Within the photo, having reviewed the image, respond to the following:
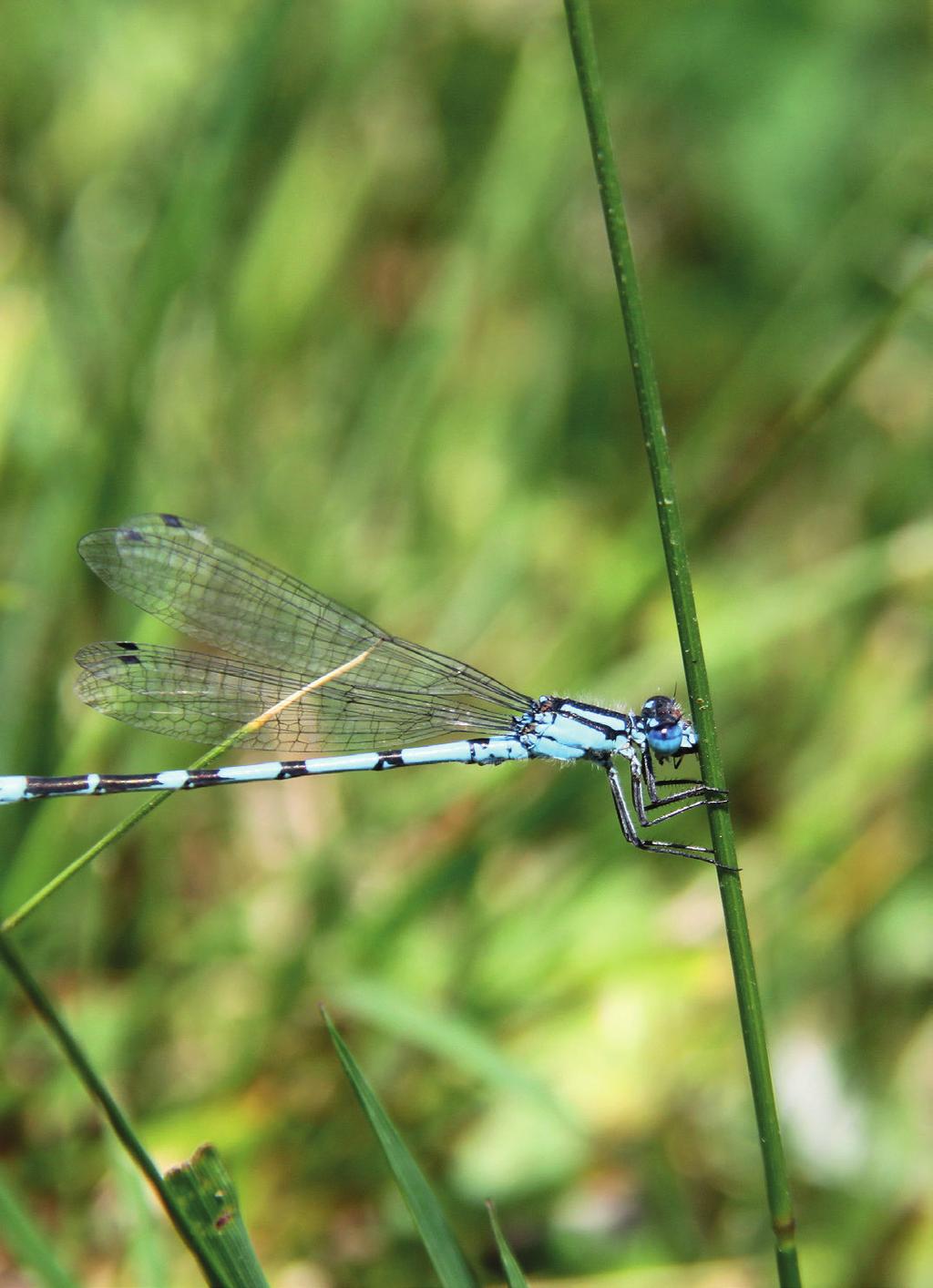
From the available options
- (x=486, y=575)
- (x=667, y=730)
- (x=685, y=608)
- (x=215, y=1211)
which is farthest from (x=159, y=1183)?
(x=486, y=575)

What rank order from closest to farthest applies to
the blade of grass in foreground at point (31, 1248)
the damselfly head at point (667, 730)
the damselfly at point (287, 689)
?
the blade of grass in foreground at point (31, 1248) → the damselfly head at point (667, 730) → the damselfly at point (287, 689)

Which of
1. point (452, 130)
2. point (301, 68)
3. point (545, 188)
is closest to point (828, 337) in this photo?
point (545, 188)

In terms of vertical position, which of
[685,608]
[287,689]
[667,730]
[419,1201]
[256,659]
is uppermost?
[256,659]

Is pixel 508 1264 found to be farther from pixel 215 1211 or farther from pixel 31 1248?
pixel 31 1248

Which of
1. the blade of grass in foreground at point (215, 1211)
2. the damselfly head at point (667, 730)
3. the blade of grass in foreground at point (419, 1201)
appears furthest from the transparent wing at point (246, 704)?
the blade of grass in foreground at point (215, 1211)

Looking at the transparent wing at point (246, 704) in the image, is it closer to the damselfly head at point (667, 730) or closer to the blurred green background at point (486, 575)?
the blurred green background at point (486, 575)

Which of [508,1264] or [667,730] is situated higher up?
[667,730]

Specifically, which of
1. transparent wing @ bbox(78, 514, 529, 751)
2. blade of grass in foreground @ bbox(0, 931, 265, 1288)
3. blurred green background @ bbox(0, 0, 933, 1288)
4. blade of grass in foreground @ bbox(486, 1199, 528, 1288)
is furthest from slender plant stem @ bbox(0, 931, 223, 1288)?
transparent wing @ bbox(78, 514, 529, 751)

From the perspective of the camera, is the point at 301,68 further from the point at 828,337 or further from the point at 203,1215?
the point at 203,1215
